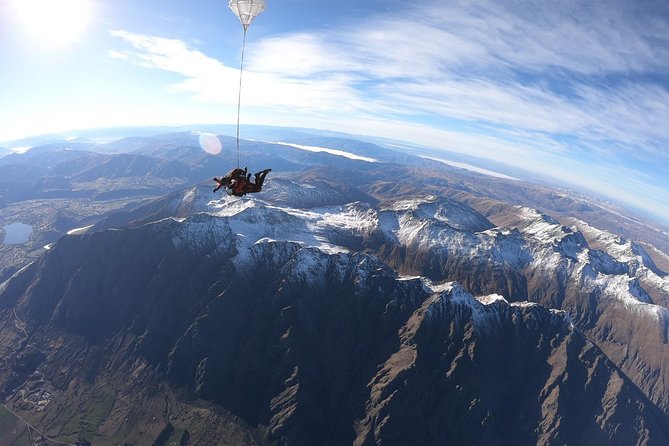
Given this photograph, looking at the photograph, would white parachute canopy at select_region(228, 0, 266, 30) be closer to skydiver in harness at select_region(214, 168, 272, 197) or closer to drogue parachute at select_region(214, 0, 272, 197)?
drogue parachute at select_region(214, 0, 272, 197)

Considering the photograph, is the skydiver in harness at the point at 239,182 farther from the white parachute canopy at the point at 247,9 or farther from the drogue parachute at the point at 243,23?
the white parachute canopy at the point at 247,9

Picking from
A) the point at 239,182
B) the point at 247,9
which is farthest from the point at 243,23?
the point at 239,182

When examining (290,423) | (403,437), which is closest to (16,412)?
(290,423)

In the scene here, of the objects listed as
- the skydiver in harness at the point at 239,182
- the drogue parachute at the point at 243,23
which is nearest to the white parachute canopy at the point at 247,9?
the drogue parachute at the point at 243,23

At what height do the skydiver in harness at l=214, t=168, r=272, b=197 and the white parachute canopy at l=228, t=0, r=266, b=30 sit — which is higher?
the white parachute canopy at l=228, t=0, r=266, b=30

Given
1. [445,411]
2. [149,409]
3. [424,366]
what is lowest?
[149,409]

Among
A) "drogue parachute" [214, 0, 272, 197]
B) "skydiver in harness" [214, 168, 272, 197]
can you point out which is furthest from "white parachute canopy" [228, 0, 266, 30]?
"skydiver in harness" [214, 168, 272, 197]

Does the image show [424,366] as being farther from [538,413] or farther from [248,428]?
[248,428]

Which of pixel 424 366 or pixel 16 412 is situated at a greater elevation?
pixel 424 366
